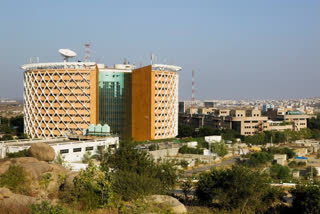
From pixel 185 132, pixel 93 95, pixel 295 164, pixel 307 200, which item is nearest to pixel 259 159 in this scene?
pixel 295 164

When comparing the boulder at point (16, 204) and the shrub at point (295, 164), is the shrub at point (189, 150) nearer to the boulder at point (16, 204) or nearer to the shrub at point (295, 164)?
the shrub at point (295, 164)

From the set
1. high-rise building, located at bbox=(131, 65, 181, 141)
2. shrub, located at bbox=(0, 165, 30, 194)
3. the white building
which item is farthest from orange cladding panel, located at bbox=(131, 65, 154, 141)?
shrub, located at bbox=(0, 165, 30, 194)

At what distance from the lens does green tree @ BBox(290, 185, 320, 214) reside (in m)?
19.8

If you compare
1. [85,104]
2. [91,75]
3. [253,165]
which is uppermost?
[91,75]

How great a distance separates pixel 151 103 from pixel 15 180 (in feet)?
128

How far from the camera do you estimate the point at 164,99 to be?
195 feet

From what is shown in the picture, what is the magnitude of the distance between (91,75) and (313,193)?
3981 cm

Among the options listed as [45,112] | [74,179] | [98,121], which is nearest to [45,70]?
[45,112]

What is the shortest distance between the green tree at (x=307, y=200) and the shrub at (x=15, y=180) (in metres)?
14.2

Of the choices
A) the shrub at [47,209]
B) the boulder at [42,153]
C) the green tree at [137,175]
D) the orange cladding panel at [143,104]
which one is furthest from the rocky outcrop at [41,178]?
the orange cladding panel at [143,104]

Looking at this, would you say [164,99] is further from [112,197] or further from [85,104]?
[112,197]

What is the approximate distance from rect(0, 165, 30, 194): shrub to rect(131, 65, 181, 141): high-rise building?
37961 millimetres

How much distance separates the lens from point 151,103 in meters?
57.0

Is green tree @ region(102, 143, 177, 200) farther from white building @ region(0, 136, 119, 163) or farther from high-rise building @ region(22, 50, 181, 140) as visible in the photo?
high-rise building @ region(22, 50, 181, 140)
